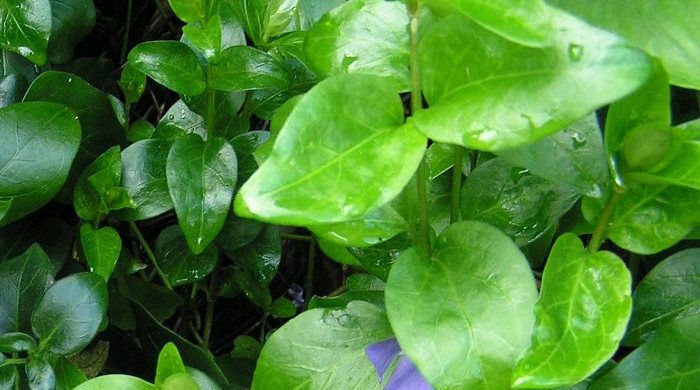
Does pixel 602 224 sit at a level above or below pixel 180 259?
above

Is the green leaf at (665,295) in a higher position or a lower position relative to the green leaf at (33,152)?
lower

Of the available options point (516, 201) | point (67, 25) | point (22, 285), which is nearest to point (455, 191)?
point (516, 201)

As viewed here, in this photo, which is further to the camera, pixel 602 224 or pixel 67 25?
pixel 67 25

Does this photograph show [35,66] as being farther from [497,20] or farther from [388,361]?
[497,20]

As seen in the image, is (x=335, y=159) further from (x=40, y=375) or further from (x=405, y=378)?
(x=40, y=375)

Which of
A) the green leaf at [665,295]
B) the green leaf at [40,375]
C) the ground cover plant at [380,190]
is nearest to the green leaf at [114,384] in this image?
the ground cover plant at [380,190]

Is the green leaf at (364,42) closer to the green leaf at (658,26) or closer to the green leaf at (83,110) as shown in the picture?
the green leaf at (658,26)
